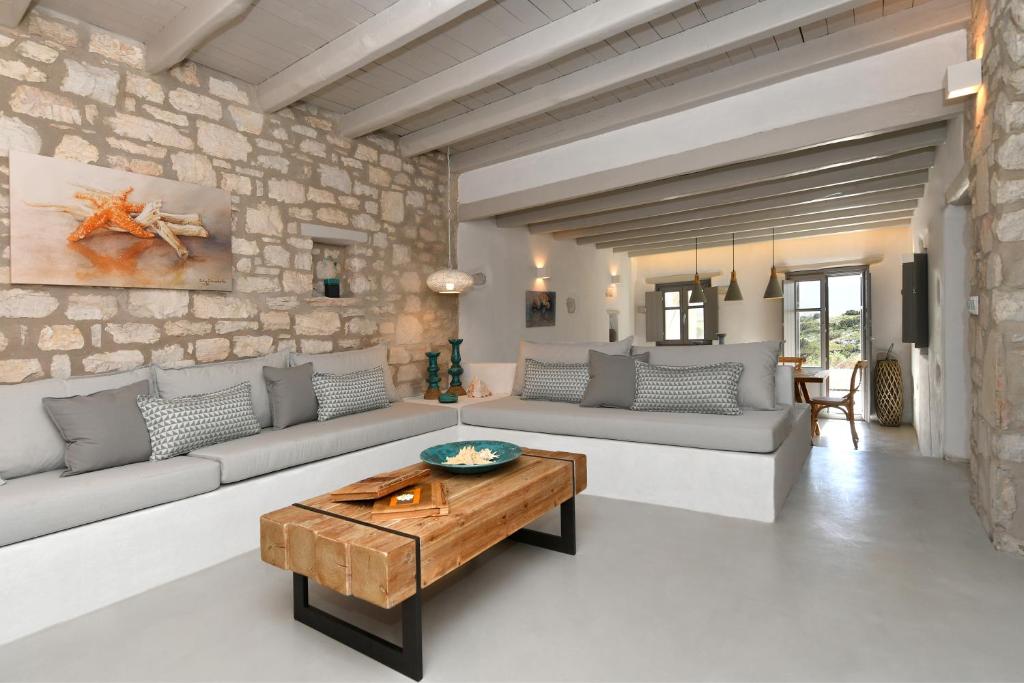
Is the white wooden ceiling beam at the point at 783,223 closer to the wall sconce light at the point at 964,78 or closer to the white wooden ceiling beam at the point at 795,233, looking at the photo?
the white wooden ceiling beam at the point at 795,233

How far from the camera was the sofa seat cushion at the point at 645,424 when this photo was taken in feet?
10.4

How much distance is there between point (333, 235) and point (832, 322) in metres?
7.25

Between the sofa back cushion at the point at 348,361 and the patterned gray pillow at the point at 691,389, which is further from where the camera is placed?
the sofa back cushion at the point at 348,361

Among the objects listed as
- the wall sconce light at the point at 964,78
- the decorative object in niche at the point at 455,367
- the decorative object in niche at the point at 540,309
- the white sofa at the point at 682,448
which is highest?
the wall sconce light at the point at 964,78

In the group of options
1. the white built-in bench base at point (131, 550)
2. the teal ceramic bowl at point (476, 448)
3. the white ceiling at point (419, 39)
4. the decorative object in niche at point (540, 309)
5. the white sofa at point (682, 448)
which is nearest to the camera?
the white built-in bench base at point (131, 550)

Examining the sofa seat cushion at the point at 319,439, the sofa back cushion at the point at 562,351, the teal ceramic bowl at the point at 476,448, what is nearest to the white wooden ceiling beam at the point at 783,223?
the sofa back cushion at the point at 562,351

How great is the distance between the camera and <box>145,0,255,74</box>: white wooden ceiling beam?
9.09 feet

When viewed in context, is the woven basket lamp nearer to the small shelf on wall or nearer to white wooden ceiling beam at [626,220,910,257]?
white wooden ceiling beam at [626,220,910,257]

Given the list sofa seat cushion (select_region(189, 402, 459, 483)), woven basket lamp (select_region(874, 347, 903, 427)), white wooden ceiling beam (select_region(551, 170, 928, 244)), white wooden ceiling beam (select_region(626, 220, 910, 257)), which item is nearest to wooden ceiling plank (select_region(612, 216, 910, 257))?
white wooden ceiling beam (select_region(626, 220, 910, 257))

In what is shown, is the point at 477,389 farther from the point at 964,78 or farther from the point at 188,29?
the point at 964,78

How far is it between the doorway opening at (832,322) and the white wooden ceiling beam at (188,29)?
307 inches

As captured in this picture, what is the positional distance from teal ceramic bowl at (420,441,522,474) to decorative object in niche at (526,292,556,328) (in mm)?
4244

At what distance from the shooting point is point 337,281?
459 cm

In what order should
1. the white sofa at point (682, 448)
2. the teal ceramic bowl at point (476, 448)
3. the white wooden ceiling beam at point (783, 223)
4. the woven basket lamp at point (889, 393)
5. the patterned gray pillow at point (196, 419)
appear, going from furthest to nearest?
the woven basket lamp at point (889, 393) → the white wooden ceiling beam at point (783, 223) → the white sofa at point (682, 448) → the patterned gray pillow at point (196, 419) → the teal ceramic bowl at point (476, 448)
